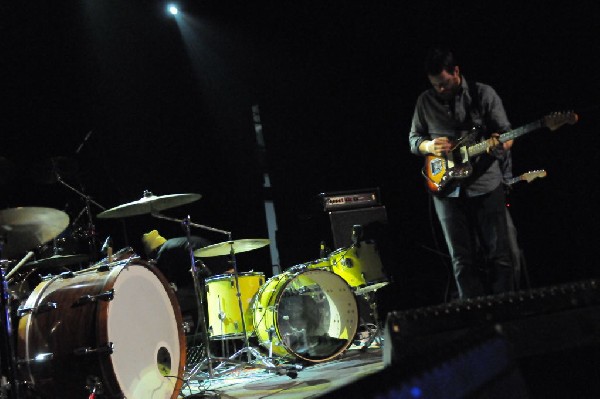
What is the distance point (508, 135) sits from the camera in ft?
12.3

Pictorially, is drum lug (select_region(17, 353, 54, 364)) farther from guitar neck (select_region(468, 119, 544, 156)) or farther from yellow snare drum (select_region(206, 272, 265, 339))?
guitar neck (select_region(468, 119, 544, 156))

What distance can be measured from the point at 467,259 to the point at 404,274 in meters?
3.06

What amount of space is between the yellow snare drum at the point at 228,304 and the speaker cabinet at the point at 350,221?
1.15 meters

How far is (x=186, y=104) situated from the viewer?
809 centimetres

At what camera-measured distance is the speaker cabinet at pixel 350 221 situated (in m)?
6.41

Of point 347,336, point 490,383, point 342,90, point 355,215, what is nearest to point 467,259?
point 347,336

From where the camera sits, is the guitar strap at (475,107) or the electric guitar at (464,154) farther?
the guitar strap at (475,107)

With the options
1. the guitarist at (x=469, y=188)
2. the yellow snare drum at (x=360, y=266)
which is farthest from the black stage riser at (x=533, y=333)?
the yellow snare drum at (x=360, y=266)

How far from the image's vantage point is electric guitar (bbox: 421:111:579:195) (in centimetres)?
376

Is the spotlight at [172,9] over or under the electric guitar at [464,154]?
over

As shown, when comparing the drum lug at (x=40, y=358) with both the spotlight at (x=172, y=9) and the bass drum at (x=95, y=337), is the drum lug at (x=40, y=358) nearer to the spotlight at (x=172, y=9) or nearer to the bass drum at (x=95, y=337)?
the bass drum at (x=95, y=337)

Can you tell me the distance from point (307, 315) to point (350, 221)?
1.20 m

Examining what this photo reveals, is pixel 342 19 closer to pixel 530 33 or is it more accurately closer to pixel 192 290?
pixel 530 33

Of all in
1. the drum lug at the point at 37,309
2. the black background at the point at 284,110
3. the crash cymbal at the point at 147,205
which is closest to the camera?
the drum lug at the point at 37,309
